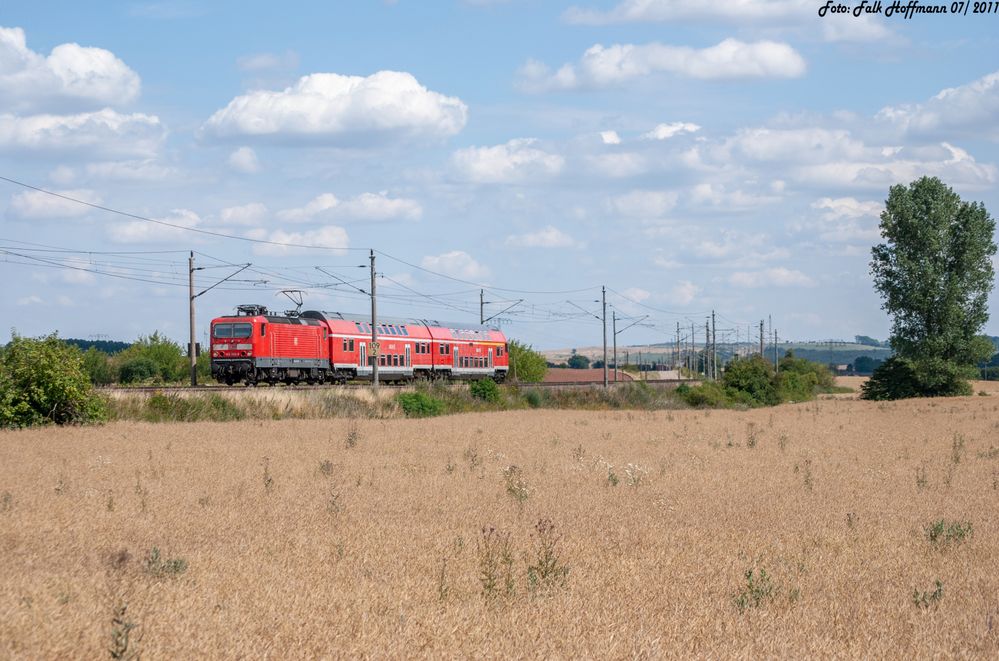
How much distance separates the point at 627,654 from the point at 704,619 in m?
1.36

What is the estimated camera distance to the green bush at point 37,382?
2956 cm

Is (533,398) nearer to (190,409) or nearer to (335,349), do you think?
(335,349)

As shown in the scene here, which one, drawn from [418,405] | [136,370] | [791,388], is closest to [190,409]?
[418,405]

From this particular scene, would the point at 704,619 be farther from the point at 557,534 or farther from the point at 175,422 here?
the point at 175,422

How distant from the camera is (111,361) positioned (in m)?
77.9

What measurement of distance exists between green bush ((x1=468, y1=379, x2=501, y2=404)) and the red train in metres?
5.03

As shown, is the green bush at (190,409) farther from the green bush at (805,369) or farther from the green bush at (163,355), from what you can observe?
the green bush at (805,369)

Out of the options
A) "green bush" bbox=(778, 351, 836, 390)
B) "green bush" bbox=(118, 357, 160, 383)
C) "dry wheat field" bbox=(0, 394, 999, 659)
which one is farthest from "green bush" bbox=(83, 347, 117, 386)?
"green bush" bbox=(778, 351, 836, 390)

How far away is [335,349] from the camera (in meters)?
56.0

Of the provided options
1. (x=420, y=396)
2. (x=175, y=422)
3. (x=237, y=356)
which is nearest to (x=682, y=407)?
(x=420, y=396)

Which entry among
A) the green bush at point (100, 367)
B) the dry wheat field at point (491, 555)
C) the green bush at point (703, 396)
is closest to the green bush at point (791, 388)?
the green bush at point (703, 396)

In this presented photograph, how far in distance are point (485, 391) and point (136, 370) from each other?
33368mm

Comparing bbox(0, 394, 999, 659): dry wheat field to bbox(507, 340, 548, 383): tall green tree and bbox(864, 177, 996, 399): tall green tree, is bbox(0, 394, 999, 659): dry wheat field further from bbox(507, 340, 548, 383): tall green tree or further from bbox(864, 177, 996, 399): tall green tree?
bbox(507, 340, 548, 383): tall green tree

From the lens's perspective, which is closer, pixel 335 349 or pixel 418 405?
pixel 418 405
